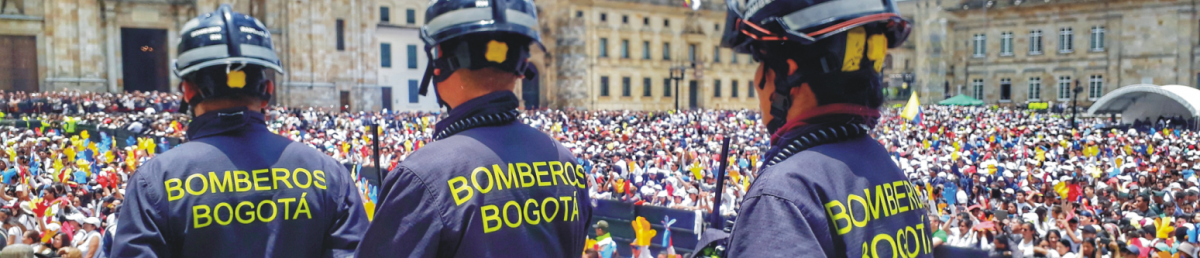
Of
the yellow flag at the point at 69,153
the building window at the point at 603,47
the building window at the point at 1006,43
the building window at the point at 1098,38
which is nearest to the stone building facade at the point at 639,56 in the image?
the building window at the point at 603,47

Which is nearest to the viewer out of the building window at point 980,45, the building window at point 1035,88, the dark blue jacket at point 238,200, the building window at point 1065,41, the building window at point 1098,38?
the dark blue jacket at point 238,200

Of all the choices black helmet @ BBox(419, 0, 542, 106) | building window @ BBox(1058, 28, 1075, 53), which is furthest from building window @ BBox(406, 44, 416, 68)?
black helmet @ BBox(419, 0, 542, 106)

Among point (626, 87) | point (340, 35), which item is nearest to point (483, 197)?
point (340, 35)

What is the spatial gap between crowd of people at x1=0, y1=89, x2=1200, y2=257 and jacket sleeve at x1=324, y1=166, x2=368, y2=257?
0.42 meters

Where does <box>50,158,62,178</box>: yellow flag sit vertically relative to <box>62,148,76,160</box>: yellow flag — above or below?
below

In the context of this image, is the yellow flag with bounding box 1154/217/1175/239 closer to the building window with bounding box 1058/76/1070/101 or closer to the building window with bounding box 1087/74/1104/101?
the building window with bounding box 1087/74/1104/101

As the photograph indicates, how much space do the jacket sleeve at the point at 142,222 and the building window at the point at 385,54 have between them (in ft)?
144

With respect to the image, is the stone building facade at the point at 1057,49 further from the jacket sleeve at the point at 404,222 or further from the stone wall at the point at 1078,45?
the jacket sleeve at the point at 404,222

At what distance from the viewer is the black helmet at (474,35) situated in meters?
2.95

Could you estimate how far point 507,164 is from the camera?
2807 millimetres

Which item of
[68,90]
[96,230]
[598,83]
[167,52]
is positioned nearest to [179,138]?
[96,230]

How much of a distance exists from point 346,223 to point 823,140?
1950mm

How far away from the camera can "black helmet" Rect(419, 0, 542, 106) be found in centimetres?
295

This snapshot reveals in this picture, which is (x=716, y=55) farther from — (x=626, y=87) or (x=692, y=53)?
(x=626, y=87)
